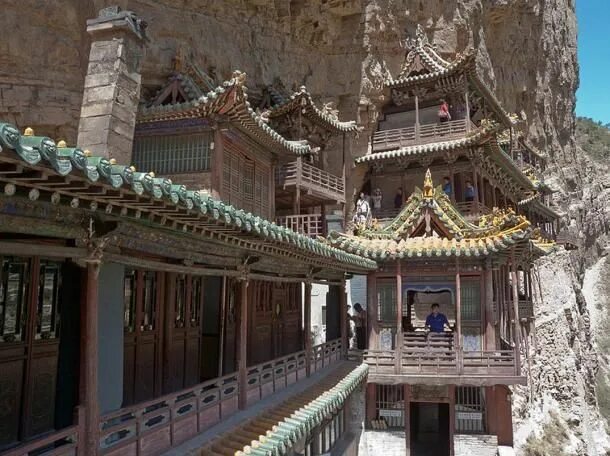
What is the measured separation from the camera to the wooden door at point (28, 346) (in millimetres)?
5387

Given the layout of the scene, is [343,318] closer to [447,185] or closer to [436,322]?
[436,322]

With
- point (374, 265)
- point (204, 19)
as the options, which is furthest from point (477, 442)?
point (204, 19)

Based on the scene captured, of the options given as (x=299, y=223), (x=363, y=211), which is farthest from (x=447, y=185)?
(x=299, y=223)

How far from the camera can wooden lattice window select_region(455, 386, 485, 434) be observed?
1484cm

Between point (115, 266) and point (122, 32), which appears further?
point (122, 32)

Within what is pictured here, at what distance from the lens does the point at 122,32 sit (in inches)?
401

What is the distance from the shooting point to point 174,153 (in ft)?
46.6

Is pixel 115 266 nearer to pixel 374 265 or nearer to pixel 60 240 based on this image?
pixel 60 240

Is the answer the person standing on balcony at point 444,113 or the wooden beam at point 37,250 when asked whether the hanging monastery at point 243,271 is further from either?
the person standing on balcony at point 444,113

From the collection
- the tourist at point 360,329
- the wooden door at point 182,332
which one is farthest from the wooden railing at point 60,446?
the tourist at point 360,329

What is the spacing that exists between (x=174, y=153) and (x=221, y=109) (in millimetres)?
2026

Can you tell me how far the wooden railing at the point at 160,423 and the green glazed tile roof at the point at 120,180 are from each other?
201 cm

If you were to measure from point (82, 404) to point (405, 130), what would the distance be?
802 inches

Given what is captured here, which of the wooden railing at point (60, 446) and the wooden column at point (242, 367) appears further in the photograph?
the wooden column at point (242, 367)
